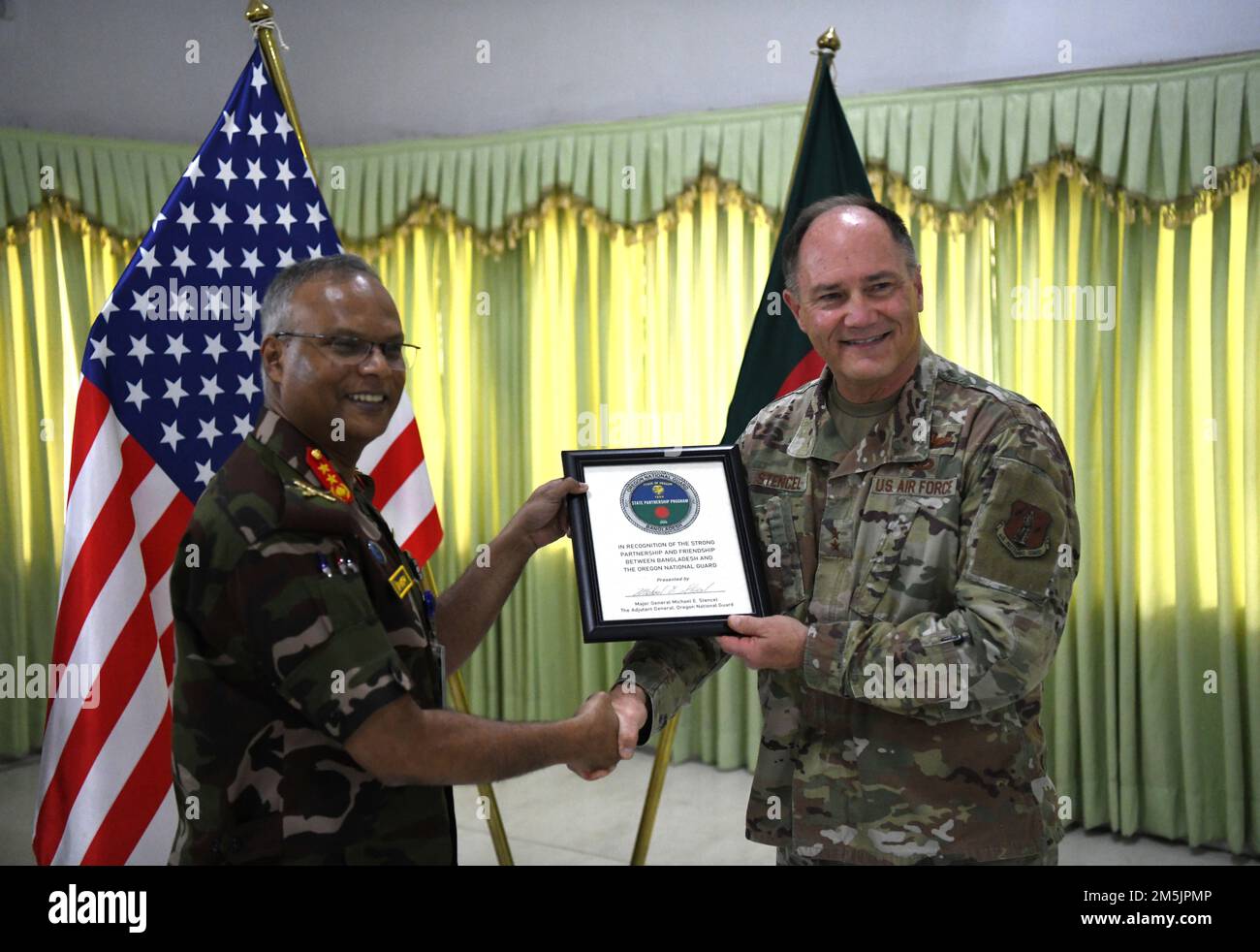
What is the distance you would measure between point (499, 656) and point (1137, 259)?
3.43 m

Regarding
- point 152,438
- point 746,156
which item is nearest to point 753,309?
point 746,156

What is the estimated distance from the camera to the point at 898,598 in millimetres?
1809

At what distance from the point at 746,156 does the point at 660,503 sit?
9.91 ft

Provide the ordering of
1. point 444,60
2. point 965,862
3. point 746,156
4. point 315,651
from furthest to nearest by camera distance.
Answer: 1. point 444,60
2. point 746,156
3. point 965,862
4. point 315,651

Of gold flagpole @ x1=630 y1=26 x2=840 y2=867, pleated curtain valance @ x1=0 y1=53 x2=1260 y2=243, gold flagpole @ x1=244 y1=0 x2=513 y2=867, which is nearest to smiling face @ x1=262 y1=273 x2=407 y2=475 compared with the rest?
gold flagpole @ x1=244 y1=0 x2=513 y2=867

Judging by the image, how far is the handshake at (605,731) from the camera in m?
1.81

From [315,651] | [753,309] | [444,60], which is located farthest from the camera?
[444,60]

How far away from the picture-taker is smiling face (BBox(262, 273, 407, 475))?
1706 mm

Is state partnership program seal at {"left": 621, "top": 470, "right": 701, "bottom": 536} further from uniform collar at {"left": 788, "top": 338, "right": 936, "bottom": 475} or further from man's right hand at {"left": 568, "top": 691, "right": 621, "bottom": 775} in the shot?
man's right hand at {"left": 568, "top": 691, "right": 621, "bottom": 775}

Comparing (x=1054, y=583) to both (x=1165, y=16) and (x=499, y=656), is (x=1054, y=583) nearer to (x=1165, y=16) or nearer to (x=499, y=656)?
(x=1165, y=16)

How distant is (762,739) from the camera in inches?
79.4

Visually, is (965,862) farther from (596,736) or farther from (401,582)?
(401,582)

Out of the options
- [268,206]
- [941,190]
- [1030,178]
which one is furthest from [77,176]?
[1030,178]

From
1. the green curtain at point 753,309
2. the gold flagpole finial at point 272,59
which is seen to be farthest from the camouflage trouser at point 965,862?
the green curtain at point 753,309
